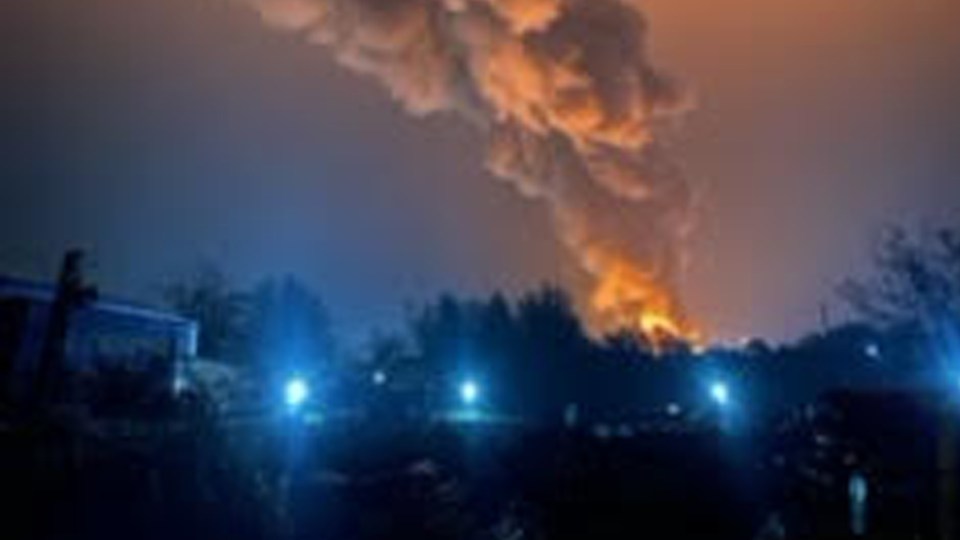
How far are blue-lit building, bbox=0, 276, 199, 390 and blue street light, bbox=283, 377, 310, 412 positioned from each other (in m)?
4.24

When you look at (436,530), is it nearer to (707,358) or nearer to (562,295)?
(707,358)

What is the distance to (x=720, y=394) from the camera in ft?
135

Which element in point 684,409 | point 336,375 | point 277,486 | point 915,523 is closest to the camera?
point 915,523

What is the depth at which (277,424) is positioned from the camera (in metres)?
29.6

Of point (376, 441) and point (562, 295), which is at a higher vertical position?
point (562, 295)

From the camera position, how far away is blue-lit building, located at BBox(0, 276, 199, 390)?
36.3m

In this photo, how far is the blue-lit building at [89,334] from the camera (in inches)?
1430

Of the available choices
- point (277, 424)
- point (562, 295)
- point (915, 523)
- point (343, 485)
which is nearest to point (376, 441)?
point (277, 424)

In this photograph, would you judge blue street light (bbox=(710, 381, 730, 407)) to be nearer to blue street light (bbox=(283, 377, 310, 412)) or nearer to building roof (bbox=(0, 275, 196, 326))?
blue street light (bbox=(283, 377, 310, 412))

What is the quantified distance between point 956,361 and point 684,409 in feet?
54.1

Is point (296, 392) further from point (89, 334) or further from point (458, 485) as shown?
point (458, 485)

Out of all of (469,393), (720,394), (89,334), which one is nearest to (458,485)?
(469,393)

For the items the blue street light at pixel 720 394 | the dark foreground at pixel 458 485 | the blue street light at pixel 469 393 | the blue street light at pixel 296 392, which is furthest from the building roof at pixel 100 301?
the blue street light at pixel 720 394

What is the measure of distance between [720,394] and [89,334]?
19393 millimetres
